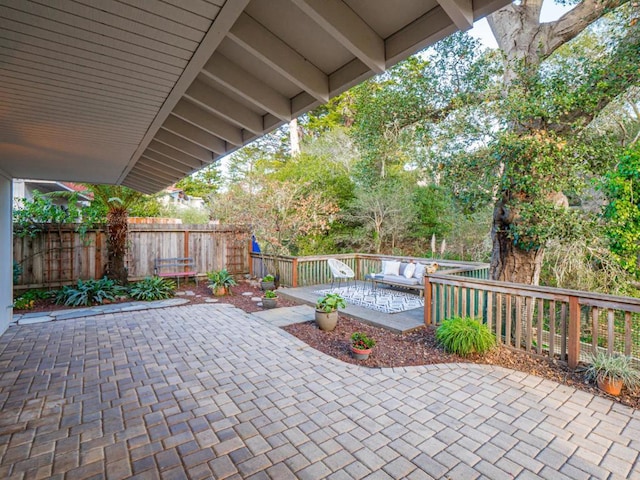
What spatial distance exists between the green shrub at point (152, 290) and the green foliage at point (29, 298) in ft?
5.15

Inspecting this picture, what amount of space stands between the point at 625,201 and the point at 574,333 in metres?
2.29

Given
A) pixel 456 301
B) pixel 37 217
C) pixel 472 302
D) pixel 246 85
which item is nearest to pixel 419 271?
pixel 456 301

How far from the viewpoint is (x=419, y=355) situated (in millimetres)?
4027

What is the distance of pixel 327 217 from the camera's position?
10023mm

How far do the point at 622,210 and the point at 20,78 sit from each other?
6.61 metres

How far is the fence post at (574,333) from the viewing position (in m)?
3.52

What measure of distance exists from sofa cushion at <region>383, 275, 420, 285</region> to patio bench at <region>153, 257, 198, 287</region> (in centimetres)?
502

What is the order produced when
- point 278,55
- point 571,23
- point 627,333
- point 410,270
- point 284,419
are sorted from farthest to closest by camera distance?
point 410,270
point 571,23
point 627,333
point 284,419
point 278,55

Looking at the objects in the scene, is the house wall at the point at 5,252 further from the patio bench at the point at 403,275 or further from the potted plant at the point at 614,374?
the potted plant at the point at 614,374

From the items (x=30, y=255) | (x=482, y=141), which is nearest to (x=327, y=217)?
(x=482, y=141)

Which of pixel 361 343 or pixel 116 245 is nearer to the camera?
pixel 361 343

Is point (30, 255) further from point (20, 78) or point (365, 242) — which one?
point (365, 242)

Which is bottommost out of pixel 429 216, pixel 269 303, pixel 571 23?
pixel 269 303

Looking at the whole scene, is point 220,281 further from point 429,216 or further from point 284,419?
point 429,216
